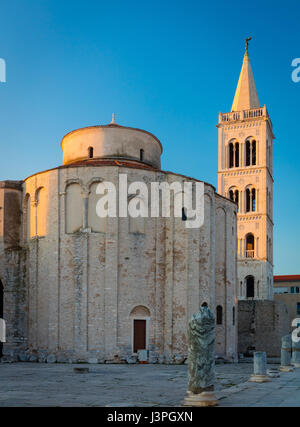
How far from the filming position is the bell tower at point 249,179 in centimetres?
5525

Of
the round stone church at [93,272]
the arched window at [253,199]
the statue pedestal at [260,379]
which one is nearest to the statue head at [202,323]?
the statue pedestal at [260,379]

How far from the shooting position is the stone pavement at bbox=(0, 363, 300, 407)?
12188 millimetres

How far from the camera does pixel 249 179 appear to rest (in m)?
57.2

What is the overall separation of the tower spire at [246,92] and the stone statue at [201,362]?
5015cm

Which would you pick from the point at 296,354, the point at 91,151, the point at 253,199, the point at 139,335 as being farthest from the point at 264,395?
the point at 253,199

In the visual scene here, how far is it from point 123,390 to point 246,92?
4955 centimetres

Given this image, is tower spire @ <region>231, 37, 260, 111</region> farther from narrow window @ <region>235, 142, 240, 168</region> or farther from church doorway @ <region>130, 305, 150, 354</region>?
church doorway @ <region>130, 305, 150, 354</region>

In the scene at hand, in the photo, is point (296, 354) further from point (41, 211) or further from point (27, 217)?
point (27, 217)

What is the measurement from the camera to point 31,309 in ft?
96.7

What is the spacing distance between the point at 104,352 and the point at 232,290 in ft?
34.0

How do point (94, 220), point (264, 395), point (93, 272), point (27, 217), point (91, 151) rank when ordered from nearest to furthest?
point (264, 395), point (93, 272), point (94, 220), point (27, 217), point (91, 151)

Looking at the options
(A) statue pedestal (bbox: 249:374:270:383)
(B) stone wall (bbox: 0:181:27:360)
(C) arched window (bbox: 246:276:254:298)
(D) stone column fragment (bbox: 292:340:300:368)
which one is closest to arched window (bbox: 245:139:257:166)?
(C) arched window (bbox: 246:276:254:298)

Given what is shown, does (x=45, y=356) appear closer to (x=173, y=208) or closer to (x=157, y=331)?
(x=157, y=331)
